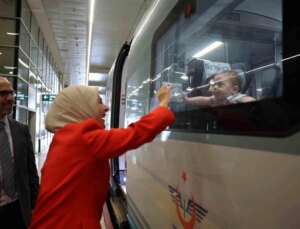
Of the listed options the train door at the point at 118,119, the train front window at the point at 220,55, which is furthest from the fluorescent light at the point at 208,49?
the train door at the point at 118,119

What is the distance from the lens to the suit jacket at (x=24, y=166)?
254 cm

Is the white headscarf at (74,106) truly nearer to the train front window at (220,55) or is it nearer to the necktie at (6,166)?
the train front window at (220,55)

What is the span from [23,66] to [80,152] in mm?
8964

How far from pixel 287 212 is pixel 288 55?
485 mm

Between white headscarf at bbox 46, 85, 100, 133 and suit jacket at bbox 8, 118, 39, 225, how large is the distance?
97 centimetres

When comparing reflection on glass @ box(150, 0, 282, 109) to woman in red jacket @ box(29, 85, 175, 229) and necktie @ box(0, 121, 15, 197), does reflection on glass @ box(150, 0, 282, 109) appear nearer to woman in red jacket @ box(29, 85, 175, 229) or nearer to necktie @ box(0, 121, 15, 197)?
woman in red jacket @ box(29, 85, 175, 229)

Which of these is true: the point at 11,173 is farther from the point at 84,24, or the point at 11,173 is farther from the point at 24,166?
the point at 84,24

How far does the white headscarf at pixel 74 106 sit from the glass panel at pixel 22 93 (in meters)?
7.98

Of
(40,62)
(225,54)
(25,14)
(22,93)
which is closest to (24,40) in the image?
(25,14)

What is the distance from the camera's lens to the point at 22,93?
9.89 metres

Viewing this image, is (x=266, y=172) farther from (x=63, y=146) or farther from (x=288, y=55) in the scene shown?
(x=63, y=146)

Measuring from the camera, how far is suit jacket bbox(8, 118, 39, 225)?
8.32 feet

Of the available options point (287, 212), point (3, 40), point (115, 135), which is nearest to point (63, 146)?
point (115, 135)

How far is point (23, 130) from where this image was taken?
107 inches
